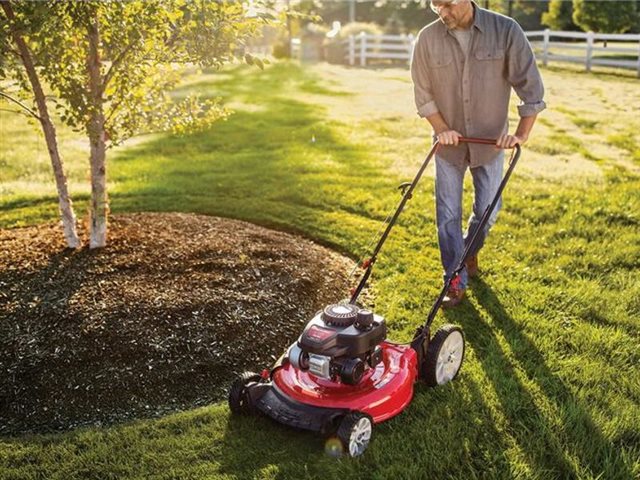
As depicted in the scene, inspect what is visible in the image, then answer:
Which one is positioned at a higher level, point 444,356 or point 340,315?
point 340,315

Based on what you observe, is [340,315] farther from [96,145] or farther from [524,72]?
Result: [96,145]

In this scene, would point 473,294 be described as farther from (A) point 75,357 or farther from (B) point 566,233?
(A) point 75,357

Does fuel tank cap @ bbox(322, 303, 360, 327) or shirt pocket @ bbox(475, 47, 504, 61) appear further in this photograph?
shirt pocket @ bbox(475, 47, 504, 61)

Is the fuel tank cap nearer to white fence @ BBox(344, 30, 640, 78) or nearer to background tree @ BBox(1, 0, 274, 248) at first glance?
background tree @ BBox(1, 0, 274, 248)

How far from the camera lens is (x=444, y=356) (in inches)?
159

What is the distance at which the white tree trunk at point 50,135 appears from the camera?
4.89 meters

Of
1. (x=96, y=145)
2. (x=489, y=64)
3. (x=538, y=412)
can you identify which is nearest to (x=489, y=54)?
(x=489, y=64)

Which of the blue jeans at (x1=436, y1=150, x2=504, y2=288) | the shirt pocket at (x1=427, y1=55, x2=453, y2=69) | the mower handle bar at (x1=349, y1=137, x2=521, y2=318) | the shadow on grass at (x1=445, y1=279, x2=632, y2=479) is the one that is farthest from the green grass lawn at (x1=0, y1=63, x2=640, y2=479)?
the shirt pocket at (x1=427, y1=55, x2=453, y2=69)

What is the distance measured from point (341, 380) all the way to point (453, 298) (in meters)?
1.76

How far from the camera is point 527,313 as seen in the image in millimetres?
4996

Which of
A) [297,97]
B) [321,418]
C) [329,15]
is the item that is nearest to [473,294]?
[321,418]

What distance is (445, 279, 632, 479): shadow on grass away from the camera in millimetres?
3393

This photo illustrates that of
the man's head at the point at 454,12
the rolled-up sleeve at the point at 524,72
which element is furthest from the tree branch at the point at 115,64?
the rolled-up sleeve at the point at 524,72

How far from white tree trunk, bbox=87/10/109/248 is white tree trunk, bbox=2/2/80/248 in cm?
15
